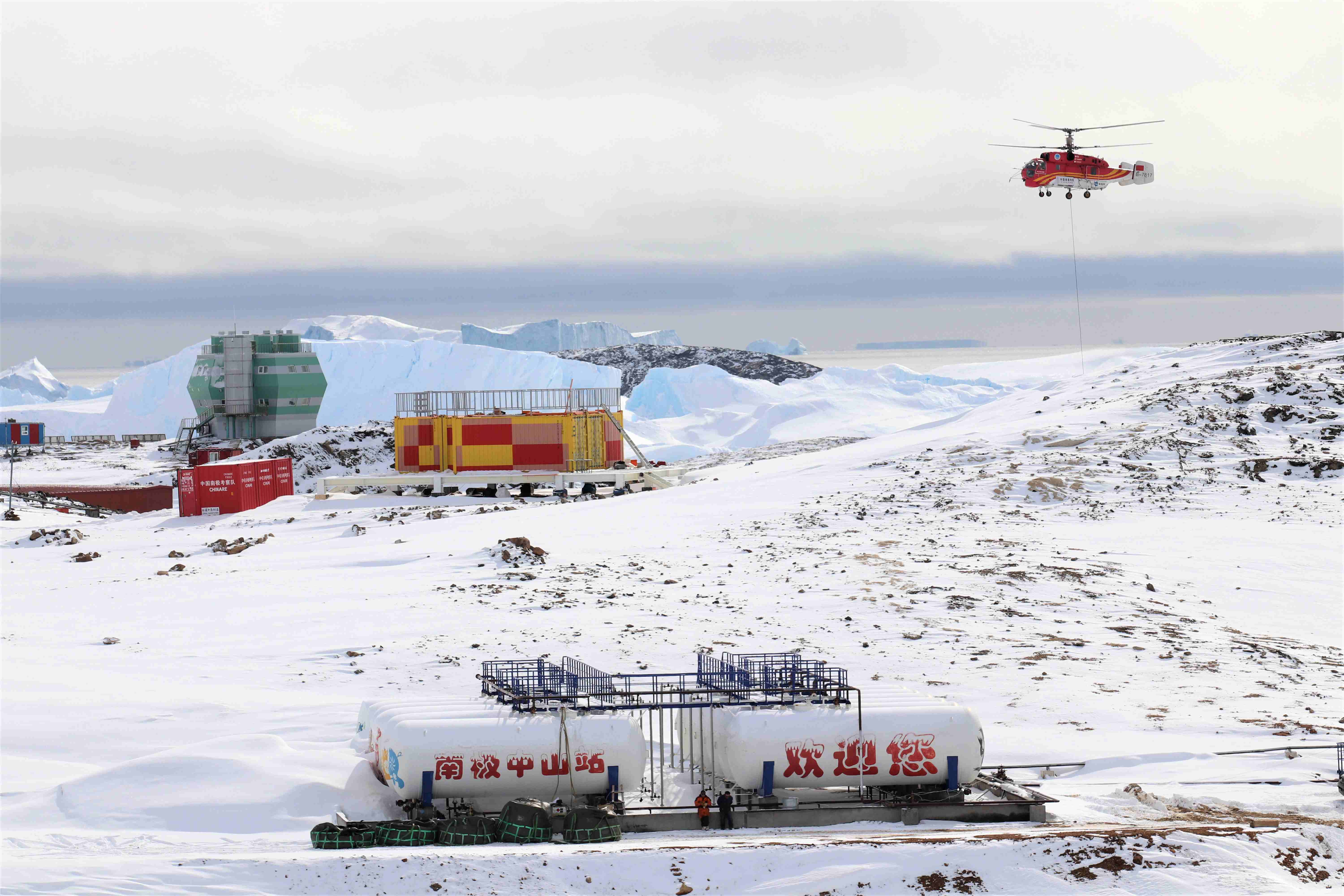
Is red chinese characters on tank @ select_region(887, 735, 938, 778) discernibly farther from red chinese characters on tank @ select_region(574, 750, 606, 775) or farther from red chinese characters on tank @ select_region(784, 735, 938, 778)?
red chinese characters on tank @ select_region(574, 750, 606, 775)

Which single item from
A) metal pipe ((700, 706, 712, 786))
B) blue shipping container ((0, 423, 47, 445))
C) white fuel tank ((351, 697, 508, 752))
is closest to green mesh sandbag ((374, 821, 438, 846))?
white fuel tank ((351, 697, 508, 752))

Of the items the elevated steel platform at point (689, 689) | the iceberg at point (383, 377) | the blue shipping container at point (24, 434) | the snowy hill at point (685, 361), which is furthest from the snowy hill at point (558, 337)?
the elevated steel platform at point (689, 689)

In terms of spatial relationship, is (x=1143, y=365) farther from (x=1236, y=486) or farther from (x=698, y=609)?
(x=698, y=609)

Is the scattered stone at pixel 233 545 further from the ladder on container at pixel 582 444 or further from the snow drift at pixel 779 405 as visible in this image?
the snow drift at pixel 779 405

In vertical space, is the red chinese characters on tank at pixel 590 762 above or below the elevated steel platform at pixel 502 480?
below

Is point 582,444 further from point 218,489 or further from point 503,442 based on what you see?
point 218,489
